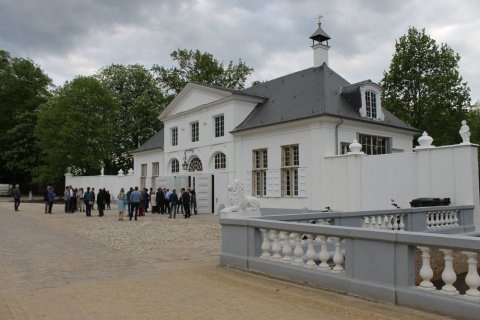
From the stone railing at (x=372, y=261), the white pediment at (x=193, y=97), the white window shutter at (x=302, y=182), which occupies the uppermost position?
the white pediment at (x=193, y=97)

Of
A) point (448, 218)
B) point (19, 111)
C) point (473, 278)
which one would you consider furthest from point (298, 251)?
point (19, 111)

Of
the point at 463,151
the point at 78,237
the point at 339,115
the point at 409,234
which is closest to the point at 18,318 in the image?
the point at 409,234

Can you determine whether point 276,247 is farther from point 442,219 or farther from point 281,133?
point 281,133

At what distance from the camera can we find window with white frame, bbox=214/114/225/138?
26.8 metres

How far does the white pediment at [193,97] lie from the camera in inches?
1062

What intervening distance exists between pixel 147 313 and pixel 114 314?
1.35 ft

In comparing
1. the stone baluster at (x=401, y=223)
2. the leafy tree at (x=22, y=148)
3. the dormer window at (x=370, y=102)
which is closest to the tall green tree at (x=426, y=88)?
the dormer window at (x=370, y=102)

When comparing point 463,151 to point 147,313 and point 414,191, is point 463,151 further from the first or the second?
point 147,313

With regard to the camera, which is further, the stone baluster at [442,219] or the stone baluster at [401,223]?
the stone baluster at [442,219]

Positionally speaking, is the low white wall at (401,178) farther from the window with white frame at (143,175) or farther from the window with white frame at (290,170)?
the window with white frame at (143,175)

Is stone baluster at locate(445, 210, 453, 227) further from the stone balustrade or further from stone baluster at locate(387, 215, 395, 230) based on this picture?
stone baluster at locate(387, 215, 395, 230)

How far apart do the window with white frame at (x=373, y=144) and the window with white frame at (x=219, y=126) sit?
8.15 metres

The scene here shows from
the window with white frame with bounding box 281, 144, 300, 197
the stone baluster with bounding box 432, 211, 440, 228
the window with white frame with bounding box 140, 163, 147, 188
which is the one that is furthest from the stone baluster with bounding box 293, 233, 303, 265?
the window with white frame with bounding box 140, 163, 147, 188

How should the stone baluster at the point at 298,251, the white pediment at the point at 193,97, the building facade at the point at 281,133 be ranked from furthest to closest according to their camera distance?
the white pediment at the point at 193,97, the building facade at the point at 281,133, the stone baluster at the point at 298,251
